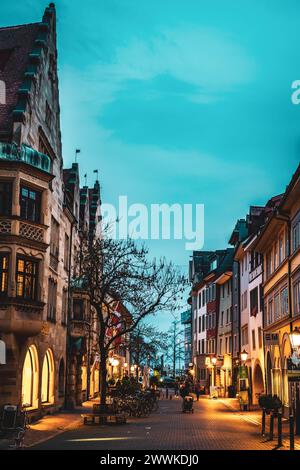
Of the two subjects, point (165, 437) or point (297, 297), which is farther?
point (297, 297)

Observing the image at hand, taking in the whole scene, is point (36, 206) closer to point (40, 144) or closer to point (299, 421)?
point (40, 144)

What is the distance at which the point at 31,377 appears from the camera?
1261 inches

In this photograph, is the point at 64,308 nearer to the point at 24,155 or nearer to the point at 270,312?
the point at 270,312

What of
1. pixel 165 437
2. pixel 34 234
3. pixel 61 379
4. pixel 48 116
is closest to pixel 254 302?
A: pixel 61 379

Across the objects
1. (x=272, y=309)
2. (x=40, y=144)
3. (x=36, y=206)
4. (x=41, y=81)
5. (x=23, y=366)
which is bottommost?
(x=23, y=366)

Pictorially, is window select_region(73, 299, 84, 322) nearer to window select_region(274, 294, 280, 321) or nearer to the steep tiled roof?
window select_region(274, 294, 280, 321)

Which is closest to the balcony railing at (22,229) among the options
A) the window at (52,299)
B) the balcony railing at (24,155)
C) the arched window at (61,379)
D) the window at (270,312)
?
the balcony railing at (24,155)

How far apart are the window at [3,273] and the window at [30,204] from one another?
2.28 metres

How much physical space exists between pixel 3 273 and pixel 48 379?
10291 mm

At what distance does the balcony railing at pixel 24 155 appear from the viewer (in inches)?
1131

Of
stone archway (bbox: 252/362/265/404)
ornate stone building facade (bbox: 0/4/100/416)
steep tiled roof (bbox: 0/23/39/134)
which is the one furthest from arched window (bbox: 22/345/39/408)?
stone archway (bbox: 252/362/265/404)
